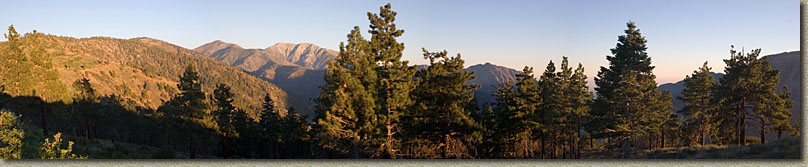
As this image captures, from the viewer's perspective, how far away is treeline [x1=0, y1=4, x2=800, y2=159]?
11.1m

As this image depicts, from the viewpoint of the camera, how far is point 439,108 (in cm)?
1348

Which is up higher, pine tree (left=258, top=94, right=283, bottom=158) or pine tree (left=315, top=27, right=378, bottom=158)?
pine tree (left=315, top=27, right=378, bottom=158)

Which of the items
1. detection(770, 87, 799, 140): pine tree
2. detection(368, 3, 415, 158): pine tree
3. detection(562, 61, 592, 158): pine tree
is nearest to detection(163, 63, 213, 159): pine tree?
detection(368, 3, 415, 158): pine tree

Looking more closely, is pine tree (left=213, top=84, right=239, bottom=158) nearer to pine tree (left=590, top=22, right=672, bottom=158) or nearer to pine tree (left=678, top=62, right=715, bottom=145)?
pine tree (left=590, top=22, right=672, bottom=158)

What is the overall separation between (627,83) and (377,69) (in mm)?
12579

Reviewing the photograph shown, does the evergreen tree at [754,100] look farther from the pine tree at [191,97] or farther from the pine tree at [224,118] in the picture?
the pine tree at [224,118]

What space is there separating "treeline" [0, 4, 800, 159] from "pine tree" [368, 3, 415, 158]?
0.12 ft

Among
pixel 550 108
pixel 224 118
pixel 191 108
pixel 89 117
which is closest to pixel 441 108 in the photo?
pixel 550 108

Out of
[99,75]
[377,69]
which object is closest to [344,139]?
[377,69]

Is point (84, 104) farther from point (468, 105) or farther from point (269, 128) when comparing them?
point (468, 105)

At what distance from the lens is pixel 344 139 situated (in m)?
11.3

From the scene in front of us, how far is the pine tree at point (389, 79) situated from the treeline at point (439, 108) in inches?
1.5

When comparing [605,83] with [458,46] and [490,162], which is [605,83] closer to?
[458,46]

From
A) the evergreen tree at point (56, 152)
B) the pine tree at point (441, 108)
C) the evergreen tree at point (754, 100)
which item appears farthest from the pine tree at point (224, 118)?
the evergreen tree at point (754, 100)
